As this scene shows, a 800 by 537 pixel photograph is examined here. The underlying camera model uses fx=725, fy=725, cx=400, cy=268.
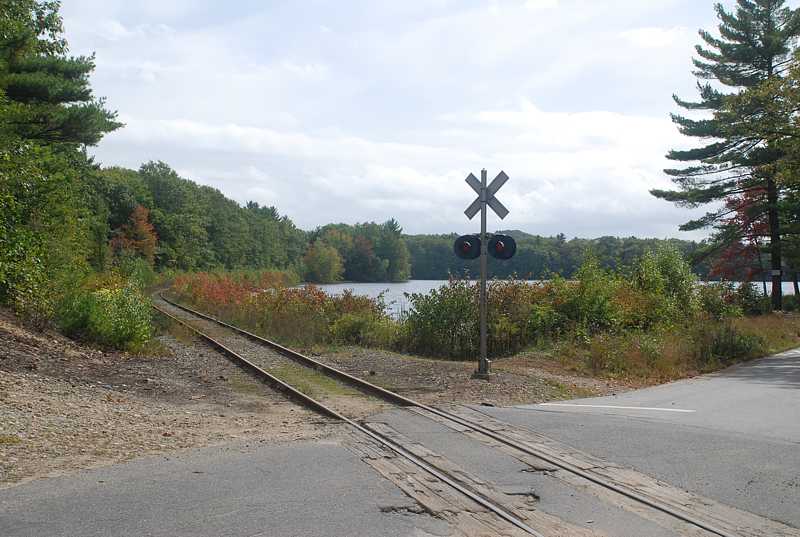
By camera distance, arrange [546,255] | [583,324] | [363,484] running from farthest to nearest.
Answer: [546,255] < [583,324] < [363,484]

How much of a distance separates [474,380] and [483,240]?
8.72ft

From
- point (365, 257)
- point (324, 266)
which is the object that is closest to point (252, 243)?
point (324, 266)

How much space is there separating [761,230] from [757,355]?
75.9 feet

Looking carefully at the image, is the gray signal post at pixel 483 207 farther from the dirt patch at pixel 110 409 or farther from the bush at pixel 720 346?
the bush at pixel 720 346

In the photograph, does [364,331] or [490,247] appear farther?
[364,331]

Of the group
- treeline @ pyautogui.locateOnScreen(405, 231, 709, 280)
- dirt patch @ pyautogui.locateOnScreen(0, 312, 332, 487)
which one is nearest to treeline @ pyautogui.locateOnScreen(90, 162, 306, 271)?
treeline @ pyautogui.locateOnScreen(405, 231, 709, 280)

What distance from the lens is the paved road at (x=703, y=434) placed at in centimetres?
642

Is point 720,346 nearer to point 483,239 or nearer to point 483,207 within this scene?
point 483,239

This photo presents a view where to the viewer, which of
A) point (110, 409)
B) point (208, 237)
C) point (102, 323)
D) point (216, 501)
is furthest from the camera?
point (208, 237)

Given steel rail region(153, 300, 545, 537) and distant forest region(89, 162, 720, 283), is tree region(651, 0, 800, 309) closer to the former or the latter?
distant forest region(89, 162, 720, 283)

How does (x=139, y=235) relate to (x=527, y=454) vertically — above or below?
above

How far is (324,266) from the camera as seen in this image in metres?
136

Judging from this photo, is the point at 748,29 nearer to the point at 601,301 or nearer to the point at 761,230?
the point at 761,230

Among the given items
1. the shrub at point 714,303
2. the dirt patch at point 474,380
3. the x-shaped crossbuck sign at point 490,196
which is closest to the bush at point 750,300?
the shrub at point 714,303
